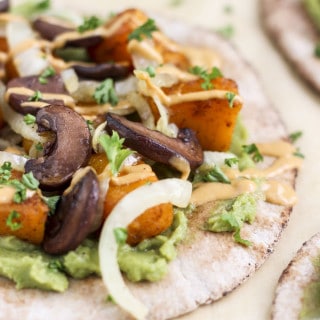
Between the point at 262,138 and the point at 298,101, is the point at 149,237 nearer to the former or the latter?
the point at 262,138

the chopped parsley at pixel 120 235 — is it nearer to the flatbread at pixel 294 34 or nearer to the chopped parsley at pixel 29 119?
the chopped parsley at pixel 29 119

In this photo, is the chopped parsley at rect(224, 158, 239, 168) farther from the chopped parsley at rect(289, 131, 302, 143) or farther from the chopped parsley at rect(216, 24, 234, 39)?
the chopped parsley at rect(216, 24, 234, 39)

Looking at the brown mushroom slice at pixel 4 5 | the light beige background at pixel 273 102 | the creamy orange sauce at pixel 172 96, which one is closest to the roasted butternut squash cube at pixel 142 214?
the light beige background at pixel 273 102

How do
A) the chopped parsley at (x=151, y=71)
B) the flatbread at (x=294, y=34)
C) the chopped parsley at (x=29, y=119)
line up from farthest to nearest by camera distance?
the flatbread at (x=294, y=34) → the chopped parsley at (x=151, y=71) → the chopped parsley at (x=29, y=119)

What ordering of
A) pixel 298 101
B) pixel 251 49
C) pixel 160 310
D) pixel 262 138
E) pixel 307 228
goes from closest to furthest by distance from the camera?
pixel 160 310
pixel 307 228
pixel 262 138
pixel 298 101
pixel 251 49

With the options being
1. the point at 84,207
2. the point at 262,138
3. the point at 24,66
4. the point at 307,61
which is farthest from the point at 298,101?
the point at 84,207

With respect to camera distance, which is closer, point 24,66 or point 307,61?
point 24,66

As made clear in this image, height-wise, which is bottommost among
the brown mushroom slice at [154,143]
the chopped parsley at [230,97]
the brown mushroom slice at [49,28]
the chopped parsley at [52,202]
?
the brown mushroom slice at [49,28]
